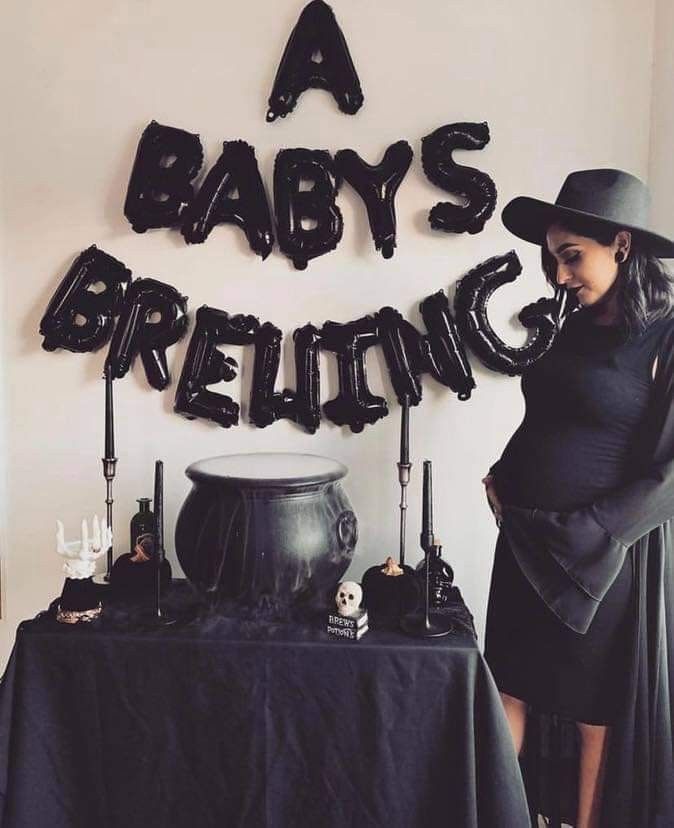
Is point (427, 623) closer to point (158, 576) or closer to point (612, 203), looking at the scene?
point (158, 576)

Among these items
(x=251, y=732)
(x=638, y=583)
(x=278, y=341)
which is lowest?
(x=251, y=732)

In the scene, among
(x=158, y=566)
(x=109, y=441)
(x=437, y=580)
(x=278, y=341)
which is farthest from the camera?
(x=278, y=341)

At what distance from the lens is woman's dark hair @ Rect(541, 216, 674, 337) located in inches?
54.5

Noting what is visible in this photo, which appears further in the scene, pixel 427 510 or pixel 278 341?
pixel 278 341

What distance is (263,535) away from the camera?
4.85 feet

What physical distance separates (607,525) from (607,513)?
0.02 meters

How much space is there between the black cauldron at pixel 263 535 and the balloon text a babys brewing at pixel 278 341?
0.40 metres

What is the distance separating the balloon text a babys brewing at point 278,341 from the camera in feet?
→ 6.25

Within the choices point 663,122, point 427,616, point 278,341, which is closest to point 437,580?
point 427,616

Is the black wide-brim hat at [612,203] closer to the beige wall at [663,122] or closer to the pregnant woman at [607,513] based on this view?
the pregnant woman at [607,513]

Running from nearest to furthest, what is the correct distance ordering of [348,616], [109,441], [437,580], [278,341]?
[348,616] < [437,580] < [109,441] < [278,341]

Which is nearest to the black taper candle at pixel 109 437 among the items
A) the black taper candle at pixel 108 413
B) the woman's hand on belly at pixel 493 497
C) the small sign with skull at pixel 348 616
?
the black taper candle at pixel 108 413

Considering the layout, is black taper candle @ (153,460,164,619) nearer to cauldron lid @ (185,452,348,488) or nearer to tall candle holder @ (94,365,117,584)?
cauldron lid @ (185,452,348,488)

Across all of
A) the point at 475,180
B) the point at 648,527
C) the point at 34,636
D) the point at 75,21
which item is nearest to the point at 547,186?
the point at 475,180
